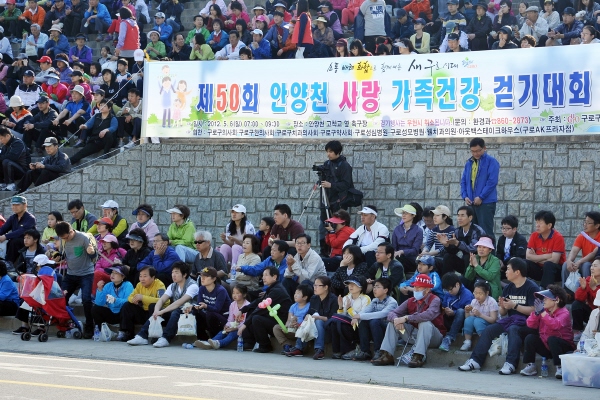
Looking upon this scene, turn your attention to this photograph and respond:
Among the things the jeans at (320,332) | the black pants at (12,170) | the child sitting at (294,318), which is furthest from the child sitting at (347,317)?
the black pants at (12,170)

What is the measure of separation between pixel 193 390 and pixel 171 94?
865 centimetres

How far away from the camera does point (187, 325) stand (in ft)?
47.0

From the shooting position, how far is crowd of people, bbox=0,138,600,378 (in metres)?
12.6

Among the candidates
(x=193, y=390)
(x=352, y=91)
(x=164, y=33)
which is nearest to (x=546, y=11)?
(x=352, y=91)

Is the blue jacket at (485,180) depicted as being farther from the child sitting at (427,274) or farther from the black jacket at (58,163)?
the black jacket at (58,163)

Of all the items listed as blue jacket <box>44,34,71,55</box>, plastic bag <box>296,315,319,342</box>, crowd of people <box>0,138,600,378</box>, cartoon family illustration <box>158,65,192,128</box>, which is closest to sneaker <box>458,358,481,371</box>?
crowd of people <box>0,138,600,378</box>

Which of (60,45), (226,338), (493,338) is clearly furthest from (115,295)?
(60,45)

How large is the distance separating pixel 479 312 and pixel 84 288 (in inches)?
235

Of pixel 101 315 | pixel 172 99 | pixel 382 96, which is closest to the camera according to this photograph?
pixel 101 315

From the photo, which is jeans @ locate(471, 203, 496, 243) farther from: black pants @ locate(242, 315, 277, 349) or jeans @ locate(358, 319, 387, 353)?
black pants @ locate(242, 315, 277, 349)

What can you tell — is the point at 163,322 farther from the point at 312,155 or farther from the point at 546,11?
the point at 546,11

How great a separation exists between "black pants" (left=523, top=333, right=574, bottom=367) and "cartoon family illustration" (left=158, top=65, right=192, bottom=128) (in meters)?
7.86

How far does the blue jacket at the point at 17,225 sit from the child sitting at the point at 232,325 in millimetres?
4514

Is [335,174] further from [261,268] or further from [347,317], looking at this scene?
[347,317]
